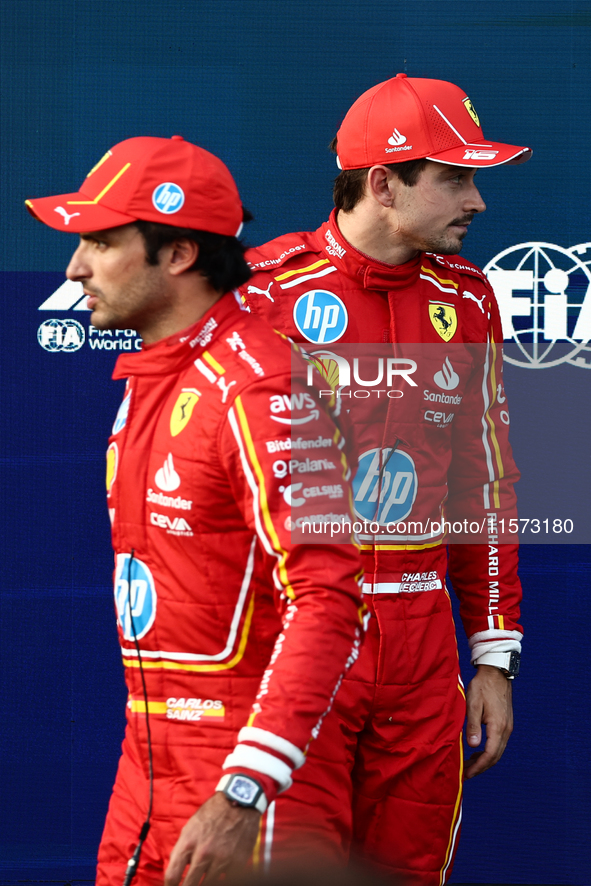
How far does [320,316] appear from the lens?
1835mm

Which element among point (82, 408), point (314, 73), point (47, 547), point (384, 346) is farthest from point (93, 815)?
point (314, 73)

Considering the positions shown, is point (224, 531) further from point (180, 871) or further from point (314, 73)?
point (314, 73)

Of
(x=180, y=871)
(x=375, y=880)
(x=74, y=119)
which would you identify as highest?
(x=74, y=119)

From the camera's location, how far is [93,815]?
2.47 m

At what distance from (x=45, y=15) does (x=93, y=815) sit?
180 centimetres

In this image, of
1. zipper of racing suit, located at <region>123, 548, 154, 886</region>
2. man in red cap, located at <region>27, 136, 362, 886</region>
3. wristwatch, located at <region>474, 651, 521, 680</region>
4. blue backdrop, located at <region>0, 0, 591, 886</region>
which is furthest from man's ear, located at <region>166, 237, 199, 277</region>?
blue backdrop, located at <region>0, 0, 591, 886</region>

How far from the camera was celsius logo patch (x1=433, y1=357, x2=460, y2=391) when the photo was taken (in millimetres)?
1841

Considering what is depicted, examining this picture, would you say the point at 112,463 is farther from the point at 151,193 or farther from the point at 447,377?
the point at 447,377

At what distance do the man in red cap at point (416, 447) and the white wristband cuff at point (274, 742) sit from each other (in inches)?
20.5

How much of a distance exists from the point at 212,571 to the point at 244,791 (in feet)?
0.90

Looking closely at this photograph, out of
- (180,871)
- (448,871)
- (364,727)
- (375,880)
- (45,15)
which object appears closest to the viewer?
(375,880)

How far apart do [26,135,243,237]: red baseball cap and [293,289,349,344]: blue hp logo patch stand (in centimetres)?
43

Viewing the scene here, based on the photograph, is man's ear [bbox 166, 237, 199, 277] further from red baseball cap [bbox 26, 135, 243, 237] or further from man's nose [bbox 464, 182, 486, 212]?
man's nose [bbox 464, 182, 486, 212]

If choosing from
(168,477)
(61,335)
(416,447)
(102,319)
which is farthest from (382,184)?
(61,335)
